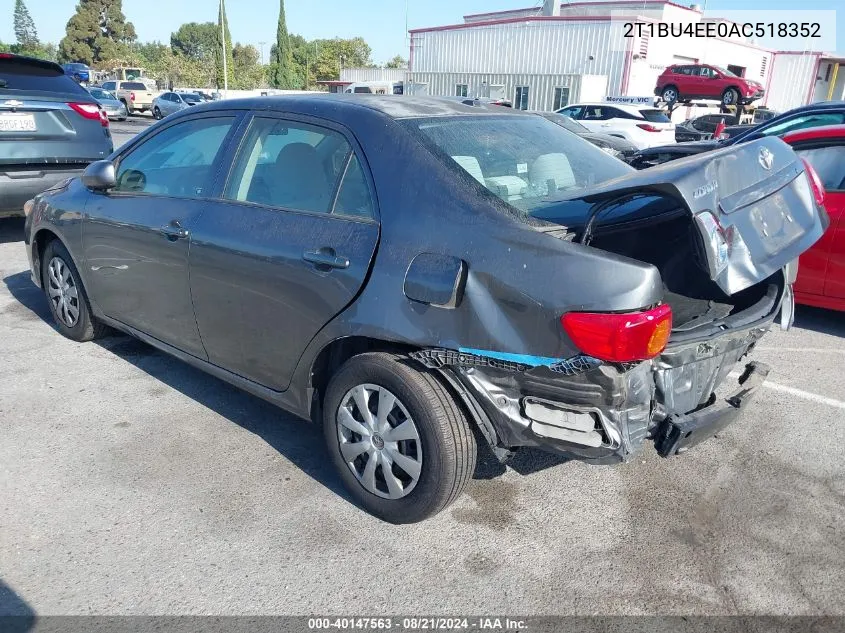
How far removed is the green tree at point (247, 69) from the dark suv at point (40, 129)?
180 feet

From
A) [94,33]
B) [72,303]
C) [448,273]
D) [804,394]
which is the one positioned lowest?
[804,394]

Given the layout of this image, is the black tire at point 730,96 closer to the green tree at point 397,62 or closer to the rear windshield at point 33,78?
the rear windshield at point 33,78

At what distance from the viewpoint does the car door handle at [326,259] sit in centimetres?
280

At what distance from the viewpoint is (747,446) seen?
11.9 feet

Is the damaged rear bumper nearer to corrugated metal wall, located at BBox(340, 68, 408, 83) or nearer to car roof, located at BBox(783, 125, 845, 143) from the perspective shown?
car roof, located at BBox(783, 125, 845, 143)

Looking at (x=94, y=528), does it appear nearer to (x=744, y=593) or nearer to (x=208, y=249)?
(x=208, y=249)

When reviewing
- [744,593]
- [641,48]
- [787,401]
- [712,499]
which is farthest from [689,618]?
[641,48]

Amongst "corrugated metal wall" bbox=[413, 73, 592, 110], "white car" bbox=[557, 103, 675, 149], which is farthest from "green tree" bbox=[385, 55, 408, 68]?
"white car" bbox=[557, 103, 675, 149]

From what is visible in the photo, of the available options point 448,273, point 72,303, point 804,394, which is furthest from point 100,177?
point 804,394

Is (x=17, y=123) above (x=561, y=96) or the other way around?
the other way around

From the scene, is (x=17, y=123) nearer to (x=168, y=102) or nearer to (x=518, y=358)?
(x=518, y=358)

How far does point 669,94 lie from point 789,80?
2134cm

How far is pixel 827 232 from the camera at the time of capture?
5008 mm

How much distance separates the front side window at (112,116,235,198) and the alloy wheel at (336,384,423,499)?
4.66ft
